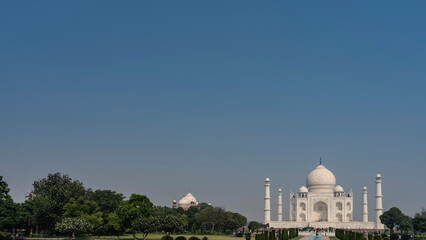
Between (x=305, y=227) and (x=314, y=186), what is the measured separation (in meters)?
14.4

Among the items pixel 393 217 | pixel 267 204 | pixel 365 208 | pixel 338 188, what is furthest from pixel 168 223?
pixel 338 188

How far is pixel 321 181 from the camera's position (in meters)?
103

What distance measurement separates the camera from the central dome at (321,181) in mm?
102875

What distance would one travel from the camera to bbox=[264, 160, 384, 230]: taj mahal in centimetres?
9394

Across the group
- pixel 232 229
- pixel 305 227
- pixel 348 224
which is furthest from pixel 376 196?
pixel 232 229

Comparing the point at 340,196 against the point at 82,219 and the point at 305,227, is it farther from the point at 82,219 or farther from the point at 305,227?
the point at 82,219

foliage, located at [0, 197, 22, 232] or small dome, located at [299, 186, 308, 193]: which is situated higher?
small dome, located at [299, 186, 308, 193]

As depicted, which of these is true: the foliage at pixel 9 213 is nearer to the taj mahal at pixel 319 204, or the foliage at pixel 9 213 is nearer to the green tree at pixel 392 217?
the taj mahal at pixel 319 204

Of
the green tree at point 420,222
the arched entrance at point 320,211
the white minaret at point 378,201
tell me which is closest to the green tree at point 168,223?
the green tree at point 420,222

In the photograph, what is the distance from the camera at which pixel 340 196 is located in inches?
3967

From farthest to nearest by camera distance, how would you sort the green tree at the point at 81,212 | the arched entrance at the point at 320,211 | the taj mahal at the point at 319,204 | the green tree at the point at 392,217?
the arched entrance at the point at 320,211, the taj mahal at the point at 319,204, the green tree at the point at 392,217, the green tree at the point at 81,212

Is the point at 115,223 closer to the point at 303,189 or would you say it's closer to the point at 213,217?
the point at 213,217

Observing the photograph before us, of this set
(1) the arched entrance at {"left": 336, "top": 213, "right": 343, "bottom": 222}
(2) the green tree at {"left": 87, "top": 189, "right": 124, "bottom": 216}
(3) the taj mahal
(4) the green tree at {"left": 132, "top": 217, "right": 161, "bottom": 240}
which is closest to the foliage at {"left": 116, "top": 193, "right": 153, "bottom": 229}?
(4) the green tree at {"left": 132, "top": 217, "right": 161, "bottom": 240}

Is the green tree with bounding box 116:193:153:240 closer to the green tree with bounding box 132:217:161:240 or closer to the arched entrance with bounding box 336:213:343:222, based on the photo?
the green tree with bounding box 132:217:161:240
